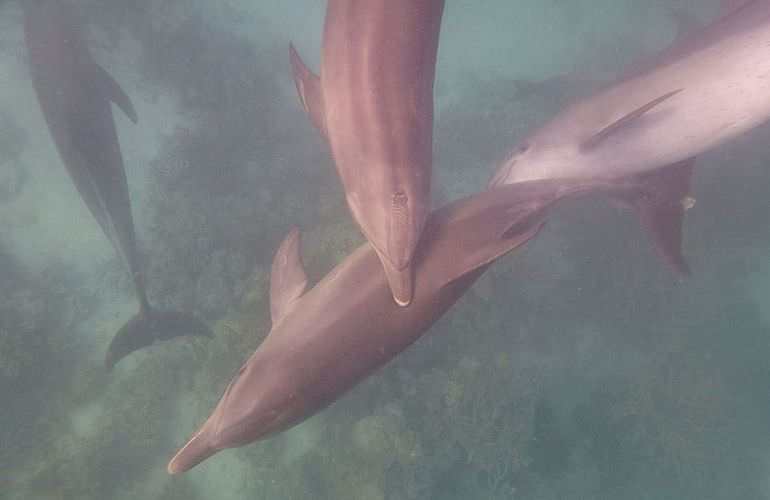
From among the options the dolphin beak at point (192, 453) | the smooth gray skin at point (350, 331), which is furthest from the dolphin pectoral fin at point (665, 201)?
the dolphin beak at point (192, 453)

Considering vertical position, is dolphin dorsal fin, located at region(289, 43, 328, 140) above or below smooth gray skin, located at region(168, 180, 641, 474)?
above

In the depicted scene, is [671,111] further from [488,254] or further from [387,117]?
[387,117]

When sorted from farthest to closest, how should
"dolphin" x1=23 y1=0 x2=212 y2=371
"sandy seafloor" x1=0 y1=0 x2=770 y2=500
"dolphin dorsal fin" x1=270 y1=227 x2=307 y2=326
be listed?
"sandy seafloor" x1=0 y1=0 x2=770 y2=500 → "dolphin" x1=23 y1=0 x2=212 y2=371 → "dolphin dorsal fin" x1=270 y1=227 x2=307 y2=326

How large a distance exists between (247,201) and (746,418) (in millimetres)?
12674

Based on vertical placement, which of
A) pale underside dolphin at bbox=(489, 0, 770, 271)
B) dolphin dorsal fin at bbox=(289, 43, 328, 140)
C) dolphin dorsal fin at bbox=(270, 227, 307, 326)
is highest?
dolphin dorsal fin at bbox=(289, 43, 328, 140)

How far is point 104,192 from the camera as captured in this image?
6.67 metres

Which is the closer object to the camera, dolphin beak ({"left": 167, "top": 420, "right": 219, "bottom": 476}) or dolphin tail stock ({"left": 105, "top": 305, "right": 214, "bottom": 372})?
dolphin beak ({"left": 167, "top": 420, "right": 219, "bottom": 476})

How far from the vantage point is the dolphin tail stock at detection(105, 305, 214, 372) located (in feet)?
23.5

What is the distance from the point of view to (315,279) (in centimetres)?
802

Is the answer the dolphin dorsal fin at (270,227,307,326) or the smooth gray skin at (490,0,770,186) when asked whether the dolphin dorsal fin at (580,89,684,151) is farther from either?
the dolphin dorsal fin at (270,227,307,326)

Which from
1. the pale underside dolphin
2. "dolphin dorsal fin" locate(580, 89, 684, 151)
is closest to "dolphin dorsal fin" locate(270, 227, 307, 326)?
the pale underside dolphin

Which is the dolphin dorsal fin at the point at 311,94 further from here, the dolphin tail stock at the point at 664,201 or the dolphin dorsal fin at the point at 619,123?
the dolphin tail stock at the point at 664,201

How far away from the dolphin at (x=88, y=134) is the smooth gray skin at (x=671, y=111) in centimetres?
507

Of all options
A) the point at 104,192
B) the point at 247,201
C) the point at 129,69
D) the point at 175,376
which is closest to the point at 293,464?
the point at 175,376
